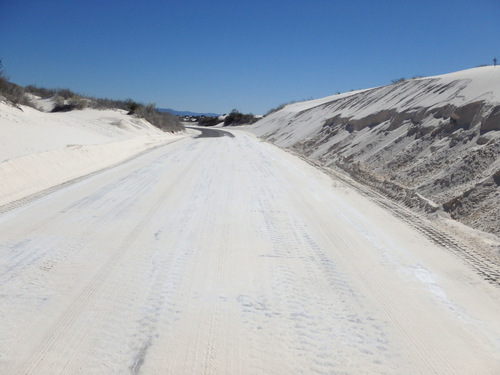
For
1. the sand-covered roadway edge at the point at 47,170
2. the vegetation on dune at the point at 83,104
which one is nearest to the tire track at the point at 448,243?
the sand-covered roadway edge at the point at 47,170

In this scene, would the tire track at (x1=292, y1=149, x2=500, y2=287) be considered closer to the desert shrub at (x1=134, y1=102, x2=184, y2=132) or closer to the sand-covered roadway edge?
the sand-covered roadway edge

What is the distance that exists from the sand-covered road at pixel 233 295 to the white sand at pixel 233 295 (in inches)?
0.7

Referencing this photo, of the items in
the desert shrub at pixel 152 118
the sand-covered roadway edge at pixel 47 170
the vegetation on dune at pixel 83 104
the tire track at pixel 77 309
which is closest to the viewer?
the tire track at pixel 77 309

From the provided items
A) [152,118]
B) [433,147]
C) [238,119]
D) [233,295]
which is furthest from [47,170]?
[238,119]

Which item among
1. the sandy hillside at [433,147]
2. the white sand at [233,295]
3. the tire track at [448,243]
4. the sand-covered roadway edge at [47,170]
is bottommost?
the sand-covered roadway edge at [47,170]

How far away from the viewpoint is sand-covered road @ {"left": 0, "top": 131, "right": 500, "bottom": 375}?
11.8 ft

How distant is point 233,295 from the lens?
4715mm

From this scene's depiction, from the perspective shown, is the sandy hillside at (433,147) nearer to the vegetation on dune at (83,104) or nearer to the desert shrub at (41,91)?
the vegetation on dune at (83,104)

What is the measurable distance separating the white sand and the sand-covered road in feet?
0.06

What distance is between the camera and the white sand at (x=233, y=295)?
11.8 feet

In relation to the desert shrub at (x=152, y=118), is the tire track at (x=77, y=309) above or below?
below

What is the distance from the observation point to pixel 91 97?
142 ft

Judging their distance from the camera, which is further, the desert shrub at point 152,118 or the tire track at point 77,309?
the desert shrub at point 152,118

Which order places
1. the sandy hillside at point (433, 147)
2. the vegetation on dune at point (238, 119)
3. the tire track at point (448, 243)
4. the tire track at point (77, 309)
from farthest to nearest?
the vegetation on dune at point (238, 119)
the sandy hillside at point (433, 147)
the tire track at point (448, 243)
the tire track at point (77, 309)
